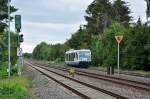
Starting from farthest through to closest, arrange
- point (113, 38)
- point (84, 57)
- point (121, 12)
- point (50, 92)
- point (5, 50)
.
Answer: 1. point (121, 12)
2. point (84, 57)
3. point (113, 38)
4. point (5, 50)
5. point (50, 92)

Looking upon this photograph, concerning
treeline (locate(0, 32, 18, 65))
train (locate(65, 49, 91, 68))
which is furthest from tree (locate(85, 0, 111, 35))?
treeline (locate(0, 32, 18, 65))

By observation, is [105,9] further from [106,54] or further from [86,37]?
[106,54]

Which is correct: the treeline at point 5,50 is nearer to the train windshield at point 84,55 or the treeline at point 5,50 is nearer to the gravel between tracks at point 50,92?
the train windshield at point 84,55

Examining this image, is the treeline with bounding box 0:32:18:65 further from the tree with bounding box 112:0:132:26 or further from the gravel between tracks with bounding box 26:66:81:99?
the tree with bounding box 112:0:132:26

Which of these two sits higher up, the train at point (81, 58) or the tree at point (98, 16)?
the tree at point (98, 16)

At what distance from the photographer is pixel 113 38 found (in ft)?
246

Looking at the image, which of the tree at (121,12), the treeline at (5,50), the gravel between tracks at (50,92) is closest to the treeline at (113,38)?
the tree at (121,12)

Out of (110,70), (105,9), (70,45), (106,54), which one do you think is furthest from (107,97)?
(70,45)

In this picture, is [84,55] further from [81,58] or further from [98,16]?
[98,16]

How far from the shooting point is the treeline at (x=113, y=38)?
60.2m

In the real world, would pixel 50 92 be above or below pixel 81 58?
below

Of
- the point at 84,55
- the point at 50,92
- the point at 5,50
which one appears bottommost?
the point at 50,92

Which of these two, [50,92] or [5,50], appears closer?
[50,92]

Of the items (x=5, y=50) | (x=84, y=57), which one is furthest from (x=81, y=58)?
(x=5, y=50)
